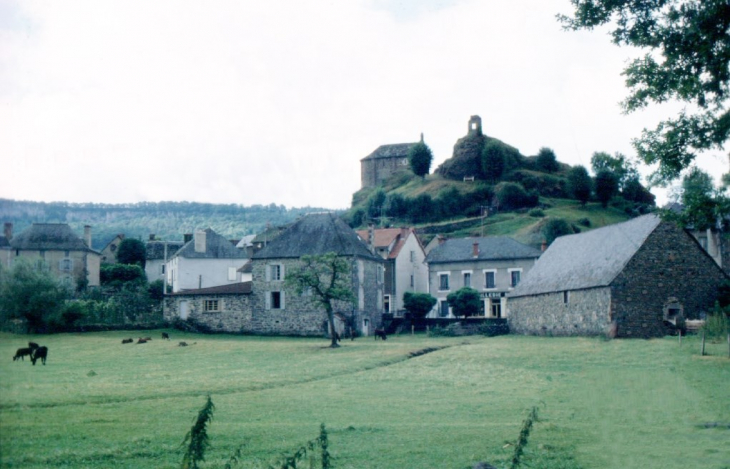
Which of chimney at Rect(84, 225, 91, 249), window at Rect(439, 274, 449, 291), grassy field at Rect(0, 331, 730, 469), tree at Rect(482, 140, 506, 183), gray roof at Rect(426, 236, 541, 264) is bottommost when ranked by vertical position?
grassy field at Rect(0, 331, 730, 469)

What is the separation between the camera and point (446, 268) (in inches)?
2822

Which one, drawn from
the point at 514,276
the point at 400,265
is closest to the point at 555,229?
the point at 514,276

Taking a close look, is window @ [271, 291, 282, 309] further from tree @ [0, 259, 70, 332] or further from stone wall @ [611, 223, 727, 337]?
stone wall @ [611, 223, 727, 337]

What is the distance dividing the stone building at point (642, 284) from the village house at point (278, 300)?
15.6 meters

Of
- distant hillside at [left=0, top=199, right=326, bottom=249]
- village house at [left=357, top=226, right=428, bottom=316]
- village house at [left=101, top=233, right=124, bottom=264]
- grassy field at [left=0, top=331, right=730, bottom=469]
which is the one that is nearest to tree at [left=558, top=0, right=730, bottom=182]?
grassy field at [left=0, top=331, right=730, bottom=469]

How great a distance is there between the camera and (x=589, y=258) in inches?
1795

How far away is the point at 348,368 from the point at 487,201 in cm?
9078

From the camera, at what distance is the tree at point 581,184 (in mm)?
113688

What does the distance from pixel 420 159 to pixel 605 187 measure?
35.8 meters

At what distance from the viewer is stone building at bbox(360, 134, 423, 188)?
14788 centimetres

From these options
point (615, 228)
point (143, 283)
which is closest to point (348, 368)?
point (615, 228)

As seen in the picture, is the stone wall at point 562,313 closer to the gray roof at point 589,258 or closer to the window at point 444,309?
the gray roof at point 589,258

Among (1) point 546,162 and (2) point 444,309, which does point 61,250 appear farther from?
(1) point 546,162

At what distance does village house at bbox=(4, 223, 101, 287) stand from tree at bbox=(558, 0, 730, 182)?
4038 cm
